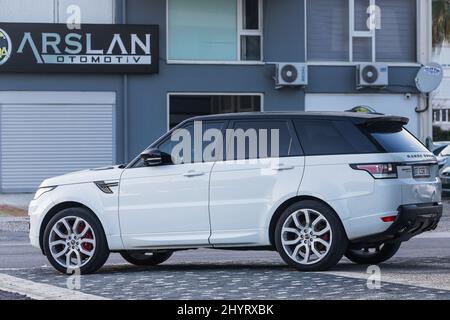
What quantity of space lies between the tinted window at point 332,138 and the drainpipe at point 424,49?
1657 centimetres

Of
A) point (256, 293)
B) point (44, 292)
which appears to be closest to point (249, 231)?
point (256, 293)

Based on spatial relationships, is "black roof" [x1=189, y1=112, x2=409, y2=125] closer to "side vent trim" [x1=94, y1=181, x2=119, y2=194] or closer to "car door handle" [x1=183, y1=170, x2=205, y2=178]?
"car door handle" [x1=183, y1=170, x2=205, y2=178]

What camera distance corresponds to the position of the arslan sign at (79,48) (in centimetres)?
2364

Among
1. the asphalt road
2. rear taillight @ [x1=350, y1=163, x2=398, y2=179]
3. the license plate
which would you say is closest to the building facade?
the asphalt road

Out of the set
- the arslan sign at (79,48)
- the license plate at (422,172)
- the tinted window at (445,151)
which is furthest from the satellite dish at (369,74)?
the license plate at (422,172)

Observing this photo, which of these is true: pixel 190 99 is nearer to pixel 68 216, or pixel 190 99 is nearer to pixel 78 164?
pixel 78 164

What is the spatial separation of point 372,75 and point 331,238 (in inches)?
640

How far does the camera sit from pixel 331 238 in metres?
9.34

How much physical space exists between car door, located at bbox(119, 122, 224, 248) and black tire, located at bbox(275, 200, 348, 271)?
2.53 ft

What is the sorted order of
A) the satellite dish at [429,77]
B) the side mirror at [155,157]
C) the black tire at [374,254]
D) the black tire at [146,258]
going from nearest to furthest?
the side mirror at [155,157] → the black tire at [374,254] → the black tire at [146,258] → the satellite dish at [429,77]

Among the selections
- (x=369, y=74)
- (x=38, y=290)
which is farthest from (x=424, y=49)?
(x=38, y=290)

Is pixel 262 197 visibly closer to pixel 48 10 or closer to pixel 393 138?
pixel 393 138

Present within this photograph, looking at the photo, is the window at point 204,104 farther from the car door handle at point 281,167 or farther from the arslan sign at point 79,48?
the car door handle at point 281,167
